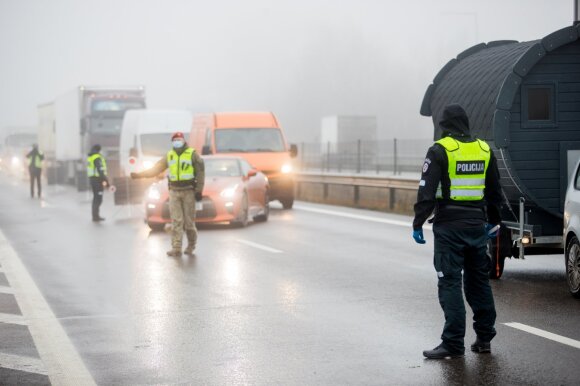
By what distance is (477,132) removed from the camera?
13.0 metres

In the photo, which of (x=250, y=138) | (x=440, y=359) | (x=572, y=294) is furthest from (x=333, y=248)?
(x=250, y=138)

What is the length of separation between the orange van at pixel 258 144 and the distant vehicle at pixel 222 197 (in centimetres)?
376

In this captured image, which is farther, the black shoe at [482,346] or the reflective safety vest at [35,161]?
the reflective safety vest at [35,161]

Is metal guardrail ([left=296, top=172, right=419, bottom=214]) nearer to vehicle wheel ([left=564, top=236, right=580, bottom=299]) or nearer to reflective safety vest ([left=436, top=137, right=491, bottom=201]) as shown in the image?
vehicle wheel ([left=564, top=236, right=580, bottom=299])

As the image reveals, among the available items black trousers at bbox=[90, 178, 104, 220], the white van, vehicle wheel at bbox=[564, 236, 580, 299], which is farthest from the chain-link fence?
vehicle wheel at bbox=[564, 236, 580, 299]

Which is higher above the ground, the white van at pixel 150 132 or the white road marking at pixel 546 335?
the white van at pixel 150 132

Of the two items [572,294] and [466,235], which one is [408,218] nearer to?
[572,294]

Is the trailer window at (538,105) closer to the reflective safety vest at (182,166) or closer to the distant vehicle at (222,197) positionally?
the reflective safety vest at (182,166)

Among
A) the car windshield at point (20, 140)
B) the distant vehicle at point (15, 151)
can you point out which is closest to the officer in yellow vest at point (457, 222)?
the distant vehicle at point (15, 151)

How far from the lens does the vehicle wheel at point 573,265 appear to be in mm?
10750

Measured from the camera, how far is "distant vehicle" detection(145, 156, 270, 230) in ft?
66.4

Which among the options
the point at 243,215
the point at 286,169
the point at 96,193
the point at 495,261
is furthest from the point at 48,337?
the point at 286,169

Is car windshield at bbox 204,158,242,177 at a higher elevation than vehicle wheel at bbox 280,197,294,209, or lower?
higher

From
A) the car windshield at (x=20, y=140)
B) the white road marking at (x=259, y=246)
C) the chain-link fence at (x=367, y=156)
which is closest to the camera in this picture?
the white road marking at (x=259, y=246)
